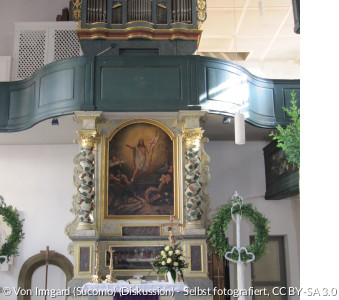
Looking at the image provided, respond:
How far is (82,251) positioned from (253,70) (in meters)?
9.36

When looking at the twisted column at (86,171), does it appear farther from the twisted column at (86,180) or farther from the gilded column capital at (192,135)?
the gilded column capital at (192,135)

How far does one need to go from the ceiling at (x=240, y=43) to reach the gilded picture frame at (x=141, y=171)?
1.37 meters

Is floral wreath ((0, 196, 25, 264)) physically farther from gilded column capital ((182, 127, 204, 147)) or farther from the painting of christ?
gilded column capital ((182, 127, 204, 147))

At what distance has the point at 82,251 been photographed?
35.4ft

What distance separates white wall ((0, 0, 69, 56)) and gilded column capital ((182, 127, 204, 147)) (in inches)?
290

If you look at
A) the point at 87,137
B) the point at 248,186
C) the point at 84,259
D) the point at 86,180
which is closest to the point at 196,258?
the point at 84,259

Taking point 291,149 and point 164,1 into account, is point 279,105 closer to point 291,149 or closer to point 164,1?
point 164,1

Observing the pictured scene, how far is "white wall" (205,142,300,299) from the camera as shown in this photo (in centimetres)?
1419

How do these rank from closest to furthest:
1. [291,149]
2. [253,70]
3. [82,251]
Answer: [291,149]
[82,251]
[253,70]

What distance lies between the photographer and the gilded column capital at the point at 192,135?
11.4 m

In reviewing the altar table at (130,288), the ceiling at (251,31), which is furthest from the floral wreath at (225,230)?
the ceiling at (251,31)

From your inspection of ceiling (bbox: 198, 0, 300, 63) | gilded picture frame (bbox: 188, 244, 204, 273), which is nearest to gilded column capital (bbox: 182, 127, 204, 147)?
gilded picture frame (bbox: 188, 244, 204, 273)

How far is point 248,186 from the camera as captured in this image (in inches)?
565
